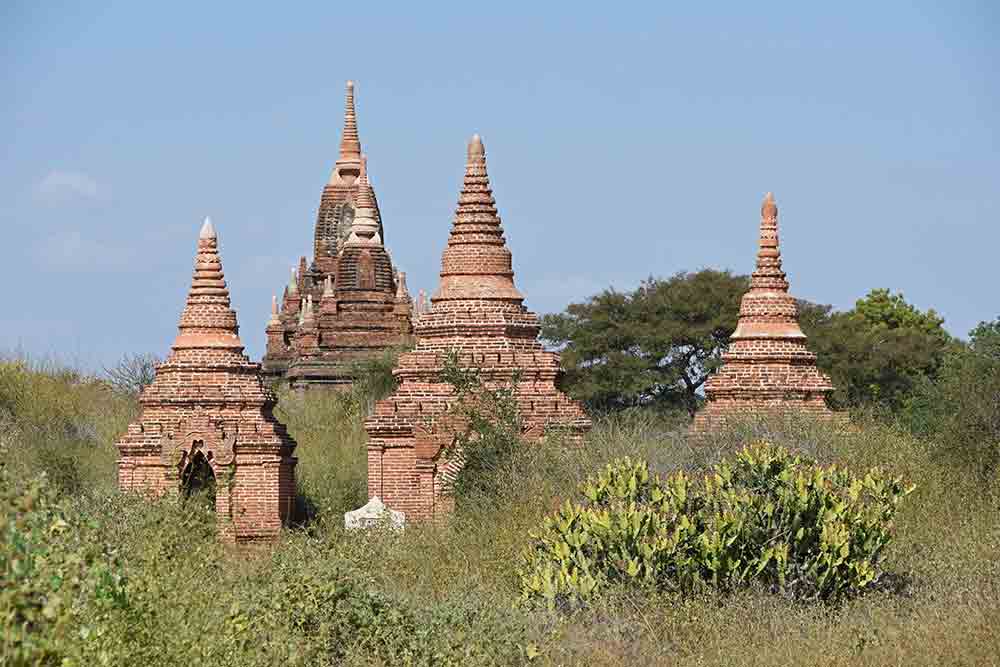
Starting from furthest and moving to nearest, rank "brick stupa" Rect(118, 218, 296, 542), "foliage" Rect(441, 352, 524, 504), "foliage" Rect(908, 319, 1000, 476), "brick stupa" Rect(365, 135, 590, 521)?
1. "brick stupa" Rect(118, 218, 296, 542)
2. "brick stupa" Rect(365, 135, 590, 521)
3. "foliage" Rect(441, 352, 524, 504)
4. "foliage" Rect(908, 319, 1000, 476)

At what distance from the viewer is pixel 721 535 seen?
66.7 ft

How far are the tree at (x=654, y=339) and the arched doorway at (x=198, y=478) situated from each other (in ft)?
64.2

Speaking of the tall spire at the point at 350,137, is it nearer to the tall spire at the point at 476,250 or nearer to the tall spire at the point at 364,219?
the tall spire at the point at 364,219

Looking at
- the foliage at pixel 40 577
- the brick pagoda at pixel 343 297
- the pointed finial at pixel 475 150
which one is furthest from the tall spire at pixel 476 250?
the foliage at pixel 40 577

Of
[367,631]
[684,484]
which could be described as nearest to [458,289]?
[684,484]

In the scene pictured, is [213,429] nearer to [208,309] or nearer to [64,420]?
[208,309]

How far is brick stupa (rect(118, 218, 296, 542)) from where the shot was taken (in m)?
30.8

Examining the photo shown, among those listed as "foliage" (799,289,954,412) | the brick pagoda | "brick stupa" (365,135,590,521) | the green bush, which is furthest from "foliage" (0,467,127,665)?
"foliage" (799,289,954,412)

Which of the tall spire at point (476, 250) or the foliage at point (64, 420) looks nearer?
the tall spire at point (476, 250)

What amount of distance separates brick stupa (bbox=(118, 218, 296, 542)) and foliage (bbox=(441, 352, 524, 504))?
267 centimetres

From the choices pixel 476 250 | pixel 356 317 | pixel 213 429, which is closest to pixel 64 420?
pixel 356 317

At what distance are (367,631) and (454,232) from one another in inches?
514

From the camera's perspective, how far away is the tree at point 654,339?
5122 centimetres

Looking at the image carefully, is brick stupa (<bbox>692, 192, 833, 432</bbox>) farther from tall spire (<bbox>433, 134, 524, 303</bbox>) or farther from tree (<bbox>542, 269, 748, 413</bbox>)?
tree (<bbox>542, 269, 748, 413</bbox>)
